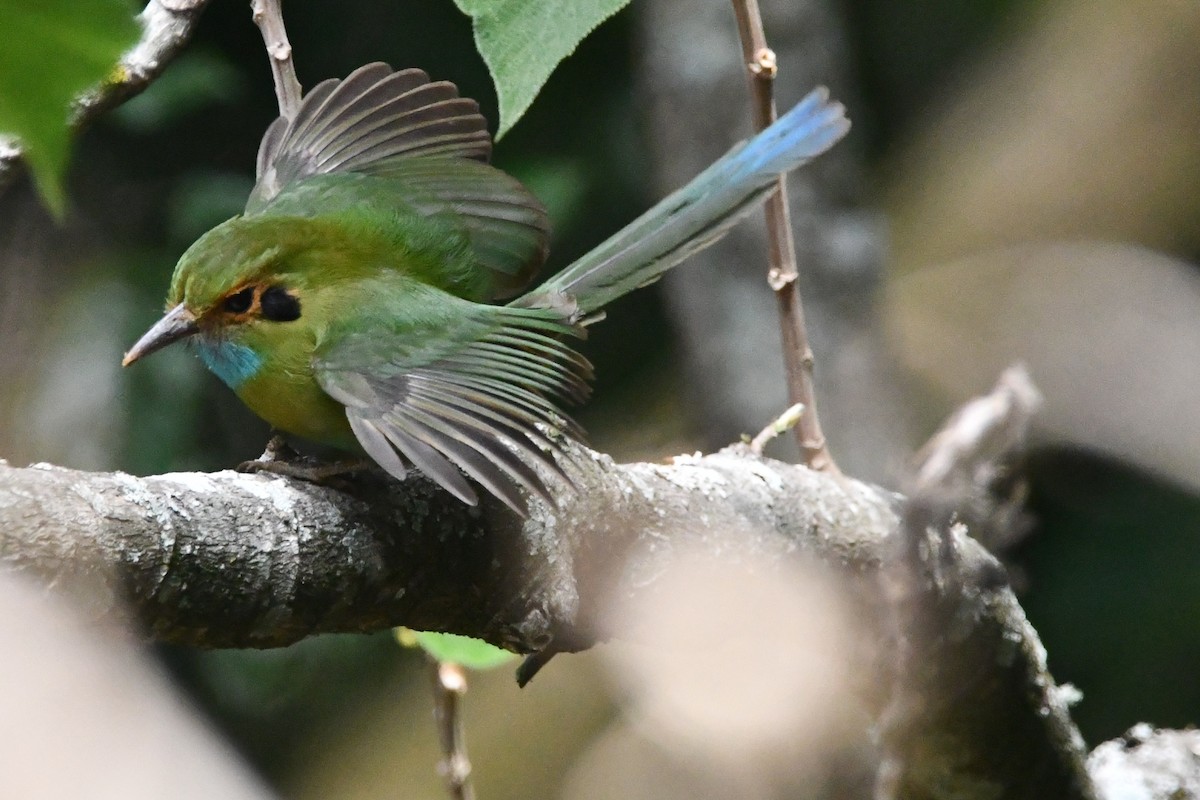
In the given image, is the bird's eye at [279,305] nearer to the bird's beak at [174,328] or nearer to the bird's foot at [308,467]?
the bird's beak at [174,328]

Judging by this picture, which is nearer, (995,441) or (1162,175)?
(995,441)

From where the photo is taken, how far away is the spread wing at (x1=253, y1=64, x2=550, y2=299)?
1904mm

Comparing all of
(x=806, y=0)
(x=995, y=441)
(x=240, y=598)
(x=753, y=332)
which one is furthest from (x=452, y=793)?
(x=806, y=0)

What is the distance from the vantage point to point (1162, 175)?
4309 millimetres

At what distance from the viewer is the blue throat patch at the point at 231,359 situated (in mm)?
1621

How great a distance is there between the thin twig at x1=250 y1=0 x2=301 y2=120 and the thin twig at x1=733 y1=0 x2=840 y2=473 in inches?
24.1

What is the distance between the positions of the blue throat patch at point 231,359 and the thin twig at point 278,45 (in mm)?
410

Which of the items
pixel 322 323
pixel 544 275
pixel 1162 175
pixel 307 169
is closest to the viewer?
pixel 322 323

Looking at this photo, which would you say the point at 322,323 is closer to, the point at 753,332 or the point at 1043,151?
the point at 753,332

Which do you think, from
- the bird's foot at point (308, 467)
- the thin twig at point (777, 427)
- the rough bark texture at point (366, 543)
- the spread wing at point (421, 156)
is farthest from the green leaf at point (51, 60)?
the thin twig at point (777, 427)

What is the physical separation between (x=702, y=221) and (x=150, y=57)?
0.77 m

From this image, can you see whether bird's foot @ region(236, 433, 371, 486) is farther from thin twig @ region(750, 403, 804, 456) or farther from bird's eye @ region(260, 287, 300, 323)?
thin twig @ region(750, 403, 804, 456)

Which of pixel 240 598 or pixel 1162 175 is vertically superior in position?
pixel 1162 175

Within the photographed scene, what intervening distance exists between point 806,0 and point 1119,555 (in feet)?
6.28
